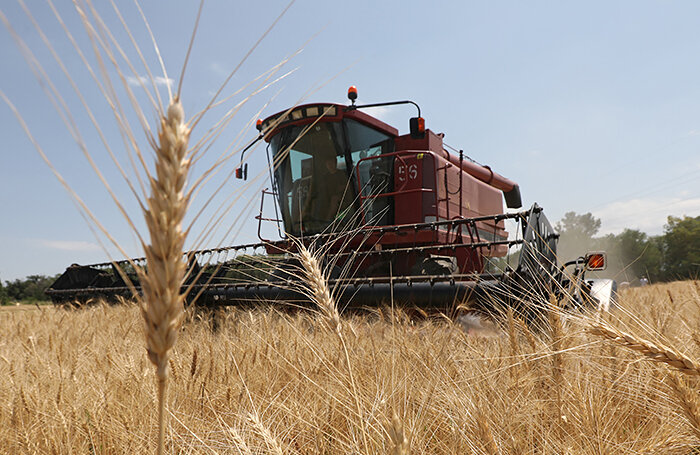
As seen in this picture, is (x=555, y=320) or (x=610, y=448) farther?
(x=555, y=320)

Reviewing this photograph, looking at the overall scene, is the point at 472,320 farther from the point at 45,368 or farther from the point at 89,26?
the point at 89,26

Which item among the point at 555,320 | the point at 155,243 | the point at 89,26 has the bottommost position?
the point at 555,320

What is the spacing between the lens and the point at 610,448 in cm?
100

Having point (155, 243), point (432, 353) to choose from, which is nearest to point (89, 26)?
point (155, 243)

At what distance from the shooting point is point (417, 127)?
4629mm

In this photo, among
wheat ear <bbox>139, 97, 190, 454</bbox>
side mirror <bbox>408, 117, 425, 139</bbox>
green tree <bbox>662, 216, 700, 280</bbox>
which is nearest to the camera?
wheat ear <bbox>139, 97, 190, 454</bbox>

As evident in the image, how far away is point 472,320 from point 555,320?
7.49 ft

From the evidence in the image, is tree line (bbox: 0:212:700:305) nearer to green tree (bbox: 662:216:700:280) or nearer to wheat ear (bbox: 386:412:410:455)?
green tree (bbox: 662:216:700:280)

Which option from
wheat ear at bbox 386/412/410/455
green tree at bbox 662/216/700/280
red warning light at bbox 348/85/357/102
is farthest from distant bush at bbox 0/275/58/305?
green tree at bbox 662/216/700/280

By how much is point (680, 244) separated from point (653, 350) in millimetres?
38811

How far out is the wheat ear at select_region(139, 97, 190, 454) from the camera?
1.76 feet

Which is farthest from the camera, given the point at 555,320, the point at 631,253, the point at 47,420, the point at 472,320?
the point at 631,253

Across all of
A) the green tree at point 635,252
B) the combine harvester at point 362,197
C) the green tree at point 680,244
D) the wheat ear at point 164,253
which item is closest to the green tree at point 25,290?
the combine harvester at point 362,197

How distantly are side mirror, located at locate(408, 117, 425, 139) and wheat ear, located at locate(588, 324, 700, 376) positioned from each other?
3923 mm
